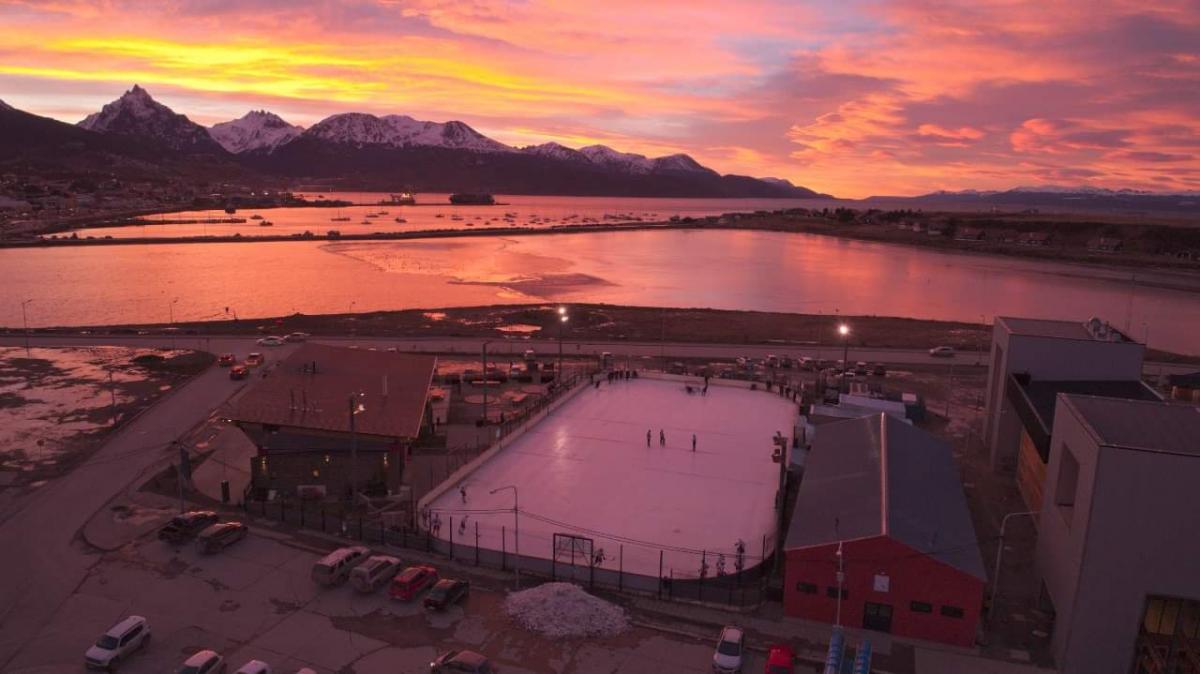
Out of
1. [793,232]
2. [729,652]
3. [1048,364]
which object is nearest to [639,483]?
[729,652]

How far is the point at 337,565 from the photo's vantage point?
11.6 m

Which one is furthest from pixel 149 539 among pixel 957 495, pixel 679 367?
pixel 679 367

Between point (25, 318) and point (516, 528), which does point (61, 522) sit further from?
point (25, 318)

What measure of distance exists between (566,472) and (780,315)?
27109 millimetres

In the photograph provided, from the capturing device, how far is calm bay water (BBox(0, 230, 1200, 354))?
43.9 metres

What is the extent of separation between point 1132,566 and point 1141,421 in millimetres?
3203

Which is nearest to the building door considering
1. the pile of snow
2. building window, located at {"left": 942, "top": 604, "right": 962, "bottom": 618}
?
building window, located at {"left": 942, "top": 604, "right": 962, "bottom": 618}

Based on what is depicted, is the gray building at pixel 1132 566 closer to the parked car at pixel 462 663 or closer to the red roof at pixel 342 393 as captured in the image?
the parked car at pixel 462 663

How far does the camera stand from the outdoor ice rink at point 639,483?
1314 cm

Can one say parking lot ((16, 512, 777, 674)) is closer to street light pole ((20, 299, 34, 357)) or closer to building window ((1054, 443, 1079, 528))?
building window ((1054, 443, 1079, 528))

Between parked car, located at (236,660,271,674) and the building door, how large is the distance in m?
7.88

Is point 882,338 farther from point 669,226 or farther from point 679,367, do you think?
point 669,226

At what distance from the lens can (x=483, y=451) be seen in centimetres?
1752

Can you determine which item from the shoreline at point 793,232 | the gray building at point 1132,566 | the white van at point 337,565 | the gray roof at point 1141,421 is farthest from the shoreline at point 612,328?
the shoreline at point 793,232
